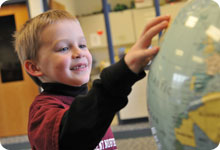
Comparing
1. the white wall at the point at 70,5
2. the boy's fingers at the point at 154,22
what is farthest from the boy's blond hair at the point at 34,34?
the white wall at the point at 70,5

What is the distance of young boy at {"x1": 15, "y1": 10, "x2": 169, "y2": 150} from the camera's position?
70 centimetres

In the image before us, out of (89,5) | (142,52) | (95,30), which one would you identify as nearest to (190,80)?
(142,52)

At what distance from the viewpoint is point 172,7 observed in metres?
4.76

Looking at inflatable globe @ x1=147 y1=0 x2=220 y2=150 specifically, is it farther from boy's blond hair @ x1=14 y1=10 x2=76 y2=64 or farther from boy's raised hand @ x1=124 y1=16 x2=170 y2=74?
boy's blond hair @ x1=14 y1=10 x2=76 y2=64

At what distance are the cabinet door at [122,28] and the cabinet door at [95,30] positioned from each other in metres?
0.18

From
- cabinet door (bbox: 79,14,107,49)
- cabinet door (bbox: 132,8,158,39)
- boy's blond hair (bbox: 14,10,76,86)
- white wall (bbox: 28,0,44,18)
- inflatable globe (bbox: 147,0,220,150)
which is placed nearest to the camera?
inflatable globe (bbox: 147,0,220,150)

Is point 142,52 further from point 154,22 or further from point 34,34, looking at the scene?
point 34,34

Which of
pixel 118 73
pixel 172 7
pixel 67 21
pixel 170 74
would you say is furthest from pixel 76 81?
pixel 172 7

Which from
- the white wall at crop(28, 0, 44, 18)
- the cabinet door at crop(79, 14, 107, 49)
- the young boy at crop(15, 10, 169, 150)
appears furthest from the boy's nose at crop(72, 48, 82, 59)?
the cabinet door at crop(79, 14, 107, 49)

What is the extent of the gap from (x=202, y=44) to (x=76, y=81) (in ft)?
1.69

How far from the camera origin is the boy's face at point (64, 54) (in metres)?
0.92

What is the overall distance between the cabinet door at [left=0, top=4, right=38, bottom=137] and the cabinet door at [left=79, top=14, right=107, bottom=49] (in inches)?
45.0

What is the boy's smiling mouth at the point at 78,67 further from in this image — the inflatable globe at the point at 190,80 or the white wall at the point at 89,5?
the white wall at the point at 89,5

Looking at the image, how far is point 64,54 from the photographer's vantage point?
0.92 meters
